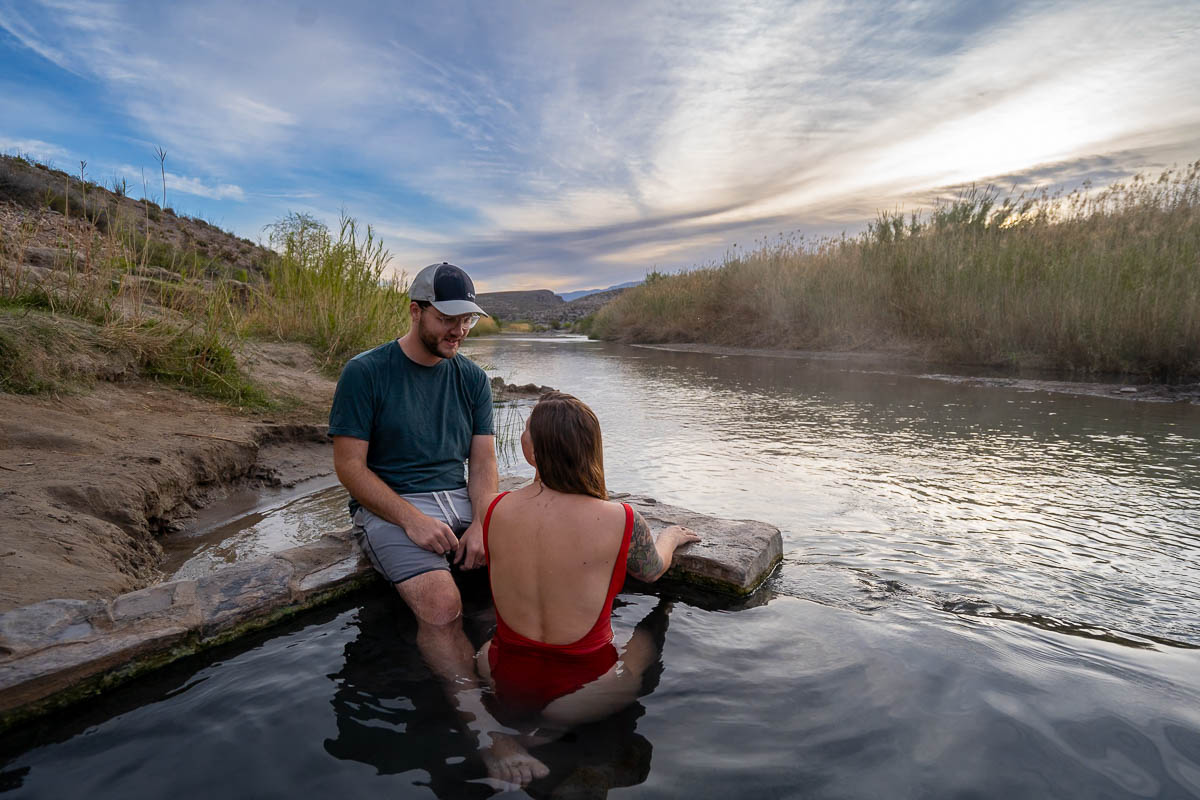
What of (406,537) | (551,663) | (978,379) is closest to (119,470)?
(406,537)

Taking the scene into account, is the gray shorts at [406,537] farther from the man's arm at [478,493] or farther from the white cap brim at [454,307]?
the white cap brim at [454,307]

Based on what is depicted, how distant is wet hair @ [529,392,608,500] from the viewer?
84.7 inches

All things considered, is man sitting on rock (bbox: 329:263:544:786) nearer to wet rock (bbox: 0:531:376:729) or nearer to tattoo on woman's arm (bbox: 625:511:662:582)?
wet rock (bbox: 0:531:376:729)

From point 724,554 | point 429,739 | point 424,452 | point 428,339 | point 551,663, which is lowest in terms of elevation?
point 429,739

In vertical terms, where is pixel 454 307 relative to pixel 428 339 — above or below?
above

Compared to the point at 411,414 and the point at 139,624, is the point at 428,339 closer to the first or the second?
the point at 411,414

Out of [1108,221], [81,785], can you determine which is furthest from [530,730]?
[1108,221]

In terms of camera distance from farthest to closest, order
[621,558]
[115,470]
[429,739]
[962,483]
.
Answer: [962,483] < [115,470] < [621,558] < [429,739]

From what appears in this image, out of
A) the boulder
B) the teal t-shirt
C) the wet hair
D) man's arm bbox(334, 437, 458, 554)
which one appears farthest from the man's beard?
the boulder

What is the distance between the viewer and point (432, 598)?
9.08 feet

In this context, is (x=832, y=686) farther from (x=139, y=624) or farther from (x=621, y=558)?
(x=139, y=624)

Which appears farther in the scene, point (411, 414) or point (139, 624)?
point (411, 414)

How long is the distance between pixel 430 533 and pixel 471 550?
0.74 ft

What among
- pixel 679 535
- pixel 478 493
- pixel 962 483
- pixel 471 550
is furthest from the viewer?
pixel 962 483
